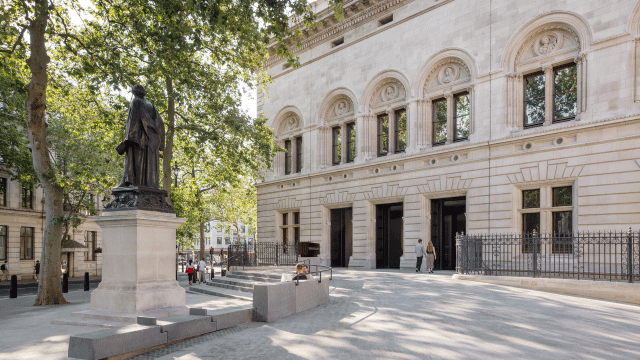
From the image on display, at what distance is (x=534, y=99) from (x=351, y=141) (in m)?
10.3

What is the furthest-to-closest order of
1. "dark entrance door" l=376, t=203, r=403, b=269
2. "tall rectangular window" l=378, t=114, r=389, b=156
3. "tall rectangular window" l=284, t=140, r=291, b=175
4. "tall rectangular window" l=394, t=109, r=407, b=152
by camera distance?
"tall rectangular window" l=284, t=140, r=291, b=175
"tall rectangular window" l=378, t=114, r=389, b=156
"dark entrance door" l=376, t=203, r=403, b=269
"tall rectangular window" l=394, t=109, r=407, b=152

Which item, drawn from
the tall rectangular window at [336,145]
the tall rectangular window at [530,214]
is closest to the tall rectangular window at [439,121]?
the tall rectangular window at [530,214]

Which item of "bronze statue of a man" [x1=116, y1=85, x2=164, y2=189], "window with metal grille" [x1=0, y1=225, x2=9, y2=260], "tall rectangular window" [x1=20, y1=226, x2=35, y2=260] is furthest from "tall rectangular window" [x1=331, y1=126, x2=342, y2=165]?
"tall rectangular window" [x1=20, y1=226, x2=35, y2=260]

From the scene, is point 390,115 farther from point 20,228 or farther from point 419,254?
point 20,228

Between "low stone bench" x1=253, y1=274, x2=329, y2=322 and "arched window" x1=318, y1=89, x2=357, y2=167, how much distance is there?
1419cm

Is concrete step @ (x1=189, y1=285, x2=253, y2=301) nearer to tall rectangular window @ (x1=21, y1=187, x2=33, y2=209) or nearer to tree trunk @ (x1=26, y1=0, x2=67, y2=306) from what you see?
tree trunk @ (x1=26, y1=0, x2=67, y2=306)

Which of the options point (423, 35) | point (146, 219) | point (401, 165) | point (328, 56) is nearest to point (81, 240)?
point (328, 56)

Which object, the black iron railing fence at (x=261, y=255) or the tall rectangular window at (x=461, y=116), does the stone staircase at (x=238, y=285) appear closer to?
the black iron railing fence at (x=261, y=255)

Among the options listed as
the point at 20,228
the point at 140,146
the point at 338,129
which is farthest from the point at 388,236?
the point at 20,228

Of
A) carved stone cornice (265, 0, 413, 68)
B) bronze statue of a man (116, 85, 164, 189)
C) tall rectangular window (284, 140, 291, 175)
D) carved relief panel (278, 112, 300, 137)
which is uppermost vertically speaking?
carved stone cornice (265, 0, 413, 68)

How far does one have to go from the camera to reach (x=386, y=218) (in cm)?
2445

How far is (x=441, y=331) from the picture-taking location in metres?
8.21

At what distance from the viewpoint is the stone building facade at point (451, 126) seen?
1583 centimetres

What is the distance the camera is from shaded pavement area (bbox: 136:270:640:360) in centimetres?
681
